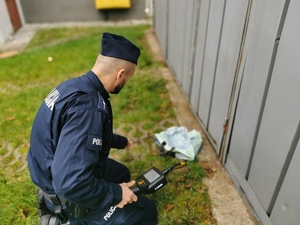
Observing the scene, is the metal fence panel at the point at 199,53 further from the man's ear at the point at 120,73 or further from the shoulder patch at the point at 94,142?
the shoulder patch at the point at 94,142

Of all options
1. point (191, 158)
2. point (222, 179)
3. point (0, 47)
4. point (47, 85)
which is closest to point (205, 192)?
point (222, 179)

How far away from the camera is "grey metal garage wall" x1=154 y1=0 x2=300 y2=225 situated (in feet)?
5.84

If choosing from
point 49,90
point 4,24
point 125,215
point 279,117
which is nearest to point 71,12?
point 4,24

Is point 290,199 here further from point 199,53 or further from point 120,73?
point 199,53

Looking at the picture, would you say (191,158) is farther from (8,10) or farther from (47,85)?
(8,10)

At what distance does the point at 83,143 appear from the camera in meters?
1.61

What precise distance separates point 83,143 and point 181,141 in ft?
6.13

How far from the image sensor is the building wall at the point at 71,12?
8.84 m

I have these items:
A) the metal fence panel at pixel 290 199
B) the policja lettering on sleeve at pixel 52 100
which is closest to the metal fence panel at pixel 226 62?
the metal fence panel at pixel 290 199

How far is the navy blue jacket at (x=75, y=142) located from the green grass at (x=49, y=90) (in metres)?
0.95

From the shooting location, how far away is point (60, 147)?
1604 mm

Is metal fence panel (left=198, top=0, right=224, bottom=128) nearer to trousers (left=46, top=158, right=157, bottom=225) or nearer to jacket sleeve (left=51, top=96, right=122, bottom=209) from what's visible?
trousers (left=46, top=158, right=157, bottom=225)

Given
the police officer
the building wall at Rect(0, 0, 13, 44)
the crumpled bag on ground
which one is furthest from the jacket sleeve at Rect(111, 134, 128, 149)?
the building wall at Rect(0, 0, 13, 44)

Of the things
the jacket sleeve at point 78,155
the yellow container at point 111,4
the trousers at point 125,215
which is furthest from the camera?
the yellow container at point 111,4
